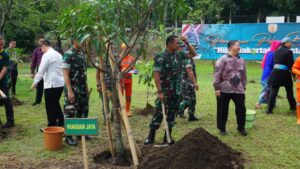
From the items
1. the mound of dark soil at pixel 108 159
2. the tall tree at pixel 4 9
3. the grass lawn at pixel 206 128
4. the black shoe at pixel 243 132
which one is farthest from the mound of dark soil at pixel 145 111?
the tall tree at pixel 4 9

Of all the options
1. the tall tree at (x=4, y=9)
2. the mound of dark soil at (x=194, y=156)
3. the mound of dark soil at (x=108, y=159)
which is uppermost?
the tall tree at (x=4, y=9)

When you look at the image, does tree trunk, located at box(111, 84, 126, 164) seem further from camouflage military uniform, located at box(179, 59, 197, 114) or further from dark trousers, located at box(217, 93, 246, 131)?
camouflage military uniform, located at box(179, 59, 197, 114)

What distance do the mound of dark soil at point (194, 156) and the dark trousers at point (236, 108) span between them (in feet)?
5.14

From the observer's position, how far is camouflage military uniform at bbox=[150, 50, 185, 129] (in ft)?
20.3

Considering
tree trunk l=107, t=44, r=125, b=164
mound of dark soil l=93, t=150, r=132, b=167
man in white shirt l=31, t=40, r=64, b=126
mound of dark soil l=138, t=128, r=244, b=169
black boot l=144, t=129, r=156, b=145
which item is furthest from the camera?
man in white shirt l=31, t=40, r=64, b=126

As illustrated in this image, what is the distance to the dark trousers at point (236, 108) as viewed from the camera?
281 inches

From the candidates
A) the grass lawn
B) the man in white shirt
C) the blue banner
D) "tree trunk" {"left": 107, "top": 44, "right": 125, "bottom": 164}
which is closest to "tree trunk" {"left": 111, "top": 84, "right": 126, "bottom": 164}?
"tree trunk" {"left": 107, "top": 44, "right": 125, "bottom": 164}

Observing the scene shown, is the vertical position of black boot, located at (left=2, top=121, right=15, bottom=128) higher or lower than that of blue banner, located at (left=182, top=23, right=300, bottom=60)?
lower

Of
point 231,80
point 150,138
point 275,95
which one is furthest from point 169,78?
point 275,95

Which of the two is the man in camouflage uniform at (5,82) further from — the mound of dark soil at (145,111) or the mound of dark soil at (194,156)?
the mound of dark soil at (194,156)

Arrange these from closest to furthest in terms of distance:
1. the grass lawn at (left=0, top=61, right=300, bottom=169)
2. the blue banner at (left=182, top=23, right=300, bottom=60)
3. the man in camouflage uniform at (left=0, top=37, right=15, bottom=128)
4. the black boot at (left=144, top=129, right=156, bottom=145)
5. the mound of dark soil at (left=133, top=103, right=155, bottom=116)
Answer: the grass lawn at (left=0, top=61, right=300, bottom=169) → the black boot at (left=144, top=129, right=156, bottom=145) → the man in camouflage uniform at (left=0, top=37, right=15, bottom=128) → the mound of dark soil at (left=133, top=103, right=155, bottom=116) → the blue banner at (left=182, top=23, right=300, bottom=60)

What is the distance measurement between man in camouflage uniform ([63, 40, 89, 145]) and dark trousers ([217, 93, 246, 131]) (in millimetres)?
2443

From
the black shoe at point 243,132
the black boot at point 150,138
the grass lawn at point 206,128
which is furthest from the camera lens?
the black shoe at point 243,132

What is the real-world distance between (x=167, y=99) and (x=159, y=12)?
1679mm
